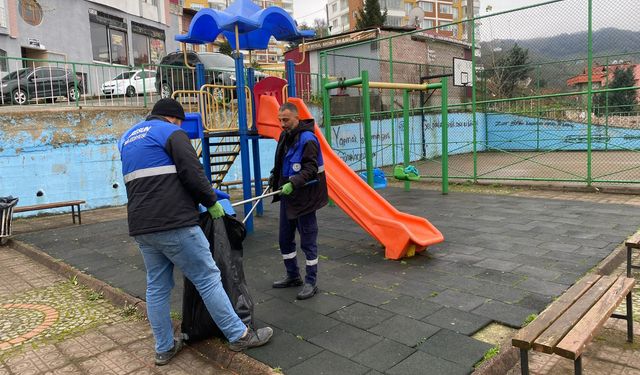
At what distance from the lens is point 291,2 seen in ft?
294

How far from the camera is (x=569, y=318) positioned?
113 inches

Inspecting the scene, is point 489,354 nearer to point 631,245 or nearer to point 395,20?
point 631,245

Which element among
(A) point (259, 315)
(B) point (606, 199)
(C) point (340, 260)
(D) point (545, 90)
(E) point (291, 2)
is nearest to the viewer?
(A) point (259, 315)

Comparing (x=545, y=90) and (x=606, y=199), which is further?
(x=545, y=90)

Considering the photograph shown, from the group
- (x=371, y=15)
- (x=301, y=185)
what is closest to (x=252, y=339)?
(x=301, y=185)

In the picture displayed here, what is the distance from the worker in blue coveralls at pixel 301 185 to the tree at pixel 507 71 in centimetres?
1262

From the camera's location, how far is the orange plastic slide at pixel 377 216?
5484 mm

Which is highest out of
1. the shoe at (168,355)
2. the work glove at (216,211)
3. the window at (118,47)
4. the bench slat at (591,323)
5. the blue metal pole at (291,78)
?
the window at (118,47)

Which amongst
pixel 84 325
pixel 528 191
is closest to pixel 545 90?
pixel 528 191

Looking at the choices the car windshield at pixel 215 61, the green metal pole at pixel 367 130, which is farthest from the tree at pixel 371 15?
the green metal pole at pixel 367 130

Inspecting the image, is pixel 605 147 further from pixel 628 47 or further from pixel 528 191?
pixel 528 191

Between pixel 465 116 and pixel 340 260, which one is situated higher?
pixel 465 116

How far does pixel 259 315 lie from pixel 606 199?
7.86 m

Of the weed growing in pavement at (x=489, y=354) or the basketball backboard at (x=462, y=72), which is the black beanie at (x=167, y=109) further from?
the basketball backboard at (x=462, y=72)
